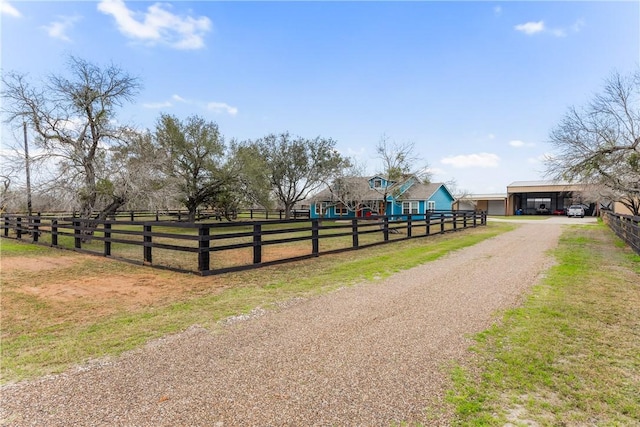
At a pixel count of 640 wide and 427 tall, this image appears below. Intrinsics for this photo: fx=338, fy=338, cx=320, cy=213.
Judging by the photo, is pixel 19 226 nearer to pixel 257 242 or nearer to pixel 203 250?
pixel 203 250

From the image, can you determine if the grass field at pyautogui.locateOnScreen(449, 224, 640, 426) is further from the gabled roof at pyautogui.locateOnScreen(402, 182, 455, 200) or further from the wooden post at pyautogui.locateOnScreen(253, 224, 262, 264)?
the gabled roof at pyautogui.locateOnScreen(402, 182, 455, 200)

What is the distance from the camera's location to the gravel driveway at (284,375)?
229 cm

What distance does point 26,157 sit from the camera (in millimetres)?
12914

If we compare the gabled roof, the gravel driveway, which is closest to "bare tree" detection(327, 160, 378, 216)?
the gabled roof

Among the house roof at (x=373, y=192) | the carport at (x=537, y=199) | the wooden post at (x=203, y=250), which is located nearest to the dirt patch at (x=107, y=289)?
the wooden post at (x=203, y=250)

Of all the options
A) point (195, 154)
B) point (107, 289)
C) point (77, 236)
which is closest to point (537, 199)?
point (195, 154)

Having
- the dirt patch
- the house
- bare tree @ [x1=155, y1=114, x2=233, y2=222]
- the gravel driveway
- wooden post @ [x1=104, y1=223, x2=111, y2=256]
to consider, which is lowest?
the dirt patch

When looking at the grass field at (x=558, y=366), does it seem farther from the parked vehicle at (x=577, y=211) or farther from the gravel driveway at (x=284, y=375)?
the parked vehicle at (x=577, y=211)

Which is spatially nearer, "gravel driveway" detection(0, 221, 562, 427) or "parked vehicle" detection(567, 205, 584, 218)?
"gravel driveway" detection(0, 221, 562, 427)

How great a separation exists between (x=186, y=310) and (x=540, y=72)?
681 inches

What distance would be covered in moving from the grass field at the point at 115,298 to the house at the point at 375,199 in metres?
16.4

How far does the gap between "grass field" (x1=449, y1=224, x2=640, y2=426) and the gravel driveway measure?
0.80ft

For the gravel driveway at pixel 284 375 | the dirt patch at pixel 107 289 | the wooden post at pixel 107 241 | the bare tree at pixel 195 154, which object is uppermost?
the bare tree at pixel 195 154

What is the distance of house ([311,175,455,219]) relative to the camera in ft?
83.5
